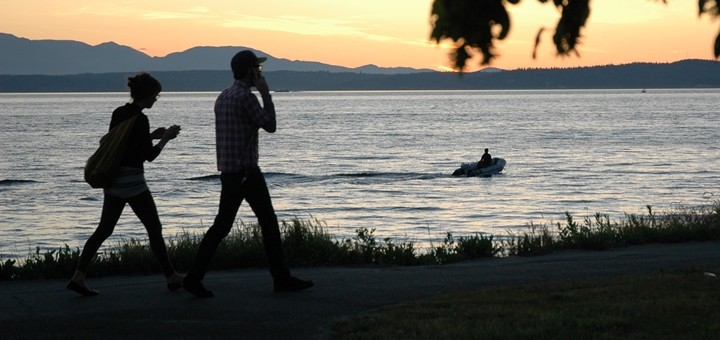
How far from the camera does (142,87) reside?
30.3 ft

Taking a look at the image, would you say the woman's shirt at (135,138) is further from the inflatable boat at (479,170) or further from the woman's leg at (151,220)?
the inflatable boat at (479,170)

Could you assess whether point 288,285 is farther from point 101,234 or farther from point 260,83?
point 260,83

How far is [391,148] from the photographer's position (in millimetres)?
73688

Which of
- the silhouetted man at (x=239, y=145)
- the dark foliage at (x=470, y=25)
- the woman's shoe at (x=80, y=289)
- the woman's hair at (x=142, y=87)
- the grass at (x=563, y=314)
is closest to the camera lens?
the dark foliage at (x=470, y=25)

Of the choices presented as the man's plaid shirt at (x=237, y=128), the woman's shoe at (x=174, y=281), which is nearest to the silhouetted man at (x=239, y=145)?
the man's plaid shirt at (x=237, y=128)

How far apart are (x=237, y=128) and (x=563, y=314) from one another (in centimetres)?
294

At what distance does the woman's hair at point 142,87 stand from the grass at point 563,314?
259 cm

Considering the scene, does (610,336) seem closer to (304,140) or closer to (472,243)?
(472,243)

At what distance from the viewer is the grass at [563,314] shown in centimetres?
759

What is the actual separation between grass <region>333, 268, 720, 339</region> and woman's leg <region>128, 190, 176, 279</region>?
6.69 feet

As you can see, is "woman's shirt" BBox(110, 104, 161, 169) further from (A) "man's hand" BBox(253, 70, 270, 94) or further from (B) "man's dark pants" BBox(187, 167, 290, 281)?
(A) "man's hand" BBox(253, 70, 270, 94)

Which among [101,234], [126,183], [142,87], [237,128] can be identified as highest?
[142,87]

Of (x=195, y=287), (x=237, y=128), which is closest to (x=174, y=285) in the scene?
(x=195, y=287)

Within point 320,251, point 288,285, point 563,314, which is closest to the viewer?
point 563,314
